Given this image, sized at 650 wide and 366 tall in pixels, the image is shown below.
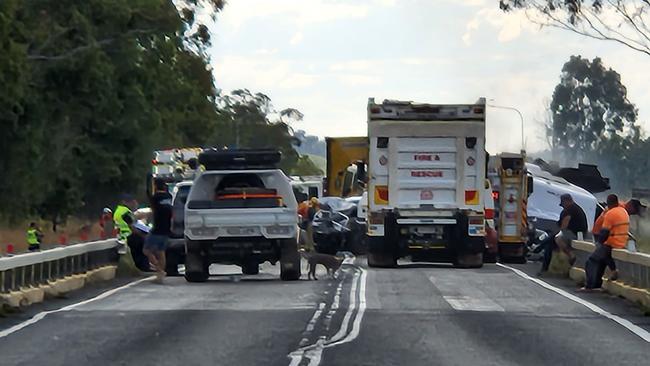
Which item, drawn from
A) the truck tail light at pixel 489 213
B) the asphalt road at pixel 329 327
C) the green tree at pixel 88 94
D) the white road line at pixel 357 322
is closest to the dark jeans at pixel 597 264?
the asphalt road at pixel 329 327

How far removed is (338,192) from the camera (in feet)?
160

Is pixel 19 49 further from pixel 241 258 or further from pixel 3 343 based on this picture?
pixel 3 343

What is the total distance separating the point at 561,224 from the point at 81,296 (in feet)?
35.5

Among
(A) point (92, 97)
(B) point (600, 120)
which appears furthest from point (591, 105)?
(A) point (92, 97)

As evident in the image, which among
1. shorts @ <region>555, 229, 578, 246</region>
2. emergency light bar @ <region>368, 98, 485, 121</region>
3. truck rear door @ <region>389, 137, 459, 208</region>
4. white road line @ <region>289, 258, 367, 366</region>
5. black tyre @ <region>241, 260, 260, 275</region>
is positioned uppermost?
emergency light bar @ <region>368, 98, 485, 121</region>

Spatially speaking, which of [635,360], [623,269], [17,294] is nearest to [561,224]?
[623,269]

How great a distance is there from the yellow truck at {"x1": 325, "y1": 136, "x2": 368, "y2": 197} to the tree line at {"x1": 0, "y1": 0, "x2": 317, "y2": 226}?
372 inches

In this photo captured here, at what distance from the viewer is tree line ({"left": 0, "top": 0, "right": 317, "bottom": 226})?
51.2 metres

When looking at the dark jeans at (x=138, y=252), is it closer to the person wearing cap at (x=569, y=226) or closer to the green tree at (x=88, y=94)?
the person wearing cap at (x=569, y=226)

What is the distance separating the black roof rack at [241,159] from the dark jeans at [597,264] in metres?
6.10

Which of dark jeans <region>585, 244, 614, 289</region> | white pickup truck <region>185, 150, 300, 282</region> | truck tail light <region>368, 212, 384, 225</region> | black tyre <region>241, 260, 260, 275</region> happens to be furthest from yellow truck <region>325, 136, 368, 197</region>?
dark jeans <region>585, 244, 614, 289</region>

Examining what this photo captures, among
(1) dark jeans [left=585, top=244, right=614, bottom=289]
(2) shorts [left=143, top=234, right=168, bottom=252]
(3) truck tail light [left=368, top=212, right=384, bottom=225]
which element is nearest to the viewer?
(1) dark jeans [left=585, top=244, right=614, bottom=289]

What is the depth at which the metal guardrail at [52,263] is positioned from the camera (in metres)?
21.0

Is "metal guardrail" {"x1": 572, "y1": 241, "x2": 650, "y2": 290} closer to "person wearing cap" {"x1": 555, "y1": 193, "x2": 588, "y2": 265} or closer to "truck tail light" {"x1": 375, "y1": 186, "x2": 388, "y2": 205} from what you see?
"person wearing cap" {"x1": 555, "y1": 193, "x2": 588, "y2": 265}
